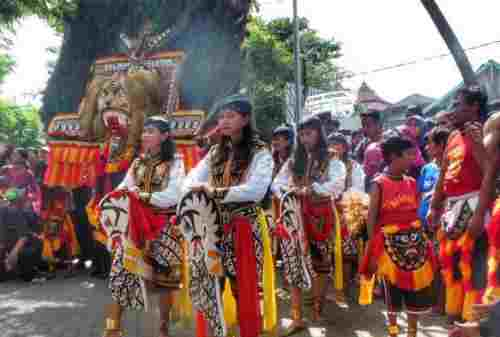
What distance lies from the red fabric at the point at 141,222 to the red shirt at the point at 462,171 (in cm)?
214

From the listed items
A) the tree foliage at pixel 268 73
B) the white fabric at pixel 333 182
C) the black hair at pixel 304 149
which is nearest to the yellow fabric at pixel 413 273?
the white fabric at pixel 333 182

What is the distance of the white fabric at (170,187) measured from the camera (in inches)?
159

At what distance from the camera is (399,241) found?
3914 mm

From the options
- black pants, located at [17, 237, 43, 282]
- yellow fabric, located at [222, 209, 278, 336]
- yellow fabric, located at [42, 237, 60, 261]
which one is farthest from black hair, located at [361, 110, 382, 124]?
black pants, located at [17, 237, 43, 282]

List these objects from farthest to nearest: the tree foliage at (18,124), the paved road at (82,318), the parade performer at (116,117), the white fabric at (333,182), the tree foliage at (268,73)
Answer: the tree foliage at (18,124) → the tree foliage at (268,73) → the parade performer at (116,117) → the white fabric at (333,182) → the paved road at (82,318)

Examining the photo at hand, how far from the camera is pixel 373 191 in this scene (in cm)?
397

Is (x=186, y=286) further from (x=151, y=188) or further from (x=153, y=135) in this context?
(x=153, y=135)

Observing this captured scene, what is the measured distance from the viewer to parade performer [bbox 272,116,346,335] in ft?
15.3

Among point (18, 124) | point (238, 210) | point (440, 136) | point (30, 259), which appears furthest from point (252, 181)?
point (18, 124)

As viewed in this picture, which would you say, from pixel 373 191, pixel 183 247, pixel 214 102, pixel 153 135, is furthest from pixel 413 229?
pixel 214 102

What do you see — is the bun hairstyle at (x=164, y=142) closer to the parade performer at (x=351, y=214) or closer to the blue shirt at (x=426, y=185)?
the parade performer at (x=351, y=214)

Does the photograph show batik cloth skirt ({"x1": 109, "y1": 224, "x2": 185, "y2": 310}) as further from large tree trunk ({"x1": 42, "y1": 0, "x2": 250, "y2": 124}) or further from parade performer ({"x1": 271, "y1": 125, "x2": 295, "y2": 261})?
large tree trunk ({"x1": 42, "y1": 0, "x2": 250, "y2": 124})

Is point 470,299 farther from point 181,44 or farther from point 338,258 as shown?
point 181,44

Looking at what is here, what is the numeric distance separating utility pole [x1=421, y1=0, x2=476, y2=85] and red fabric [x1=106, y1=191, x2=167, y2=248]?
6.77m
